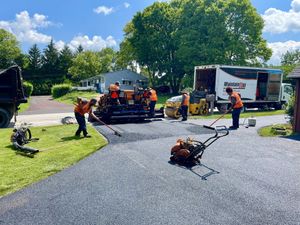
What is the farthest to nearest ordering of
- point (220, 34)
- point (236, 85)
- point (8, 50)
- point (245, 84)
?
1. point (8, 50)
2. point (220, 34)
3. point (245, 84)
4. point (236, 85)

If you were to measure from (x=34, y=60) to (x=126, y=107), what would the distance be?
61.0 meters

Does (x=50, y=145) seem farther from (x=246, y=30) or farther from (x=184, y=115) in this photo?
(x=246, y=30)

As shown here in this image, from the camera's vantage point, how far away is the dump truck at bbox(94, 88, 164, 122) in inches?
576

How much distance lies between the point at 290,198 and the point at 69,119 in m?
12.1

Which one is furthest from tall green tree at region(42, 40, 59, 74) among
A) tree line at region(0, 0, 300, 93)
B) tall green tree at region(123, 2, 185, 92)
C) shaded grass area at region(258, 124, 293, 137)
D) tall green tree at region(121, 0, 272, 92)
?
shaded grass area at region(258, 124, 293, 137)

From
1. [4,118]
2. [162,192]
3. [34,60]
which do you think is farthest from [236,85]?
[34,60]

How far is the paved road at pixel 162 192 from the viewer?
4758 millimetres

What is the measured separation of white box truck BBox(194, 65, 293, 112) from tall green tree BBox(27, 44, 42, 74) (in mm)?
52796

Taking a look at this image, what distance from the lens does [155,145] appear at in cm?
973

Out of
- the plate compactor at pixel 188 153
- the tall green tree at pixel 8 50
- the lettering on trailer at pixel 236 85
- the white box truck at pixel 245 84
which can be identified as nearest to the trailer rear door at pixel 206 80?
the white box truck at pixel 245 84

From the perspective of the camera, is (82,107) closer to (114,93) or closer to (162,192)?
(114,93)

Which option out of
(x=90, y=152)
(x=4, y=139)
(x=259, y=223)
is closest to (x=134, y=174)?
(x=90, y=152)

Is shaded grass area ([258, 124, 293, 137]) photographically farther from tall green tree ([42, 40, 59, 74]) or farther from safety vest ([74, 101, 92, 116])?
tall green tree ([42, 40, 59, 74])

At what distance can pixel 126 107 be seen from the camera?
599 inches
